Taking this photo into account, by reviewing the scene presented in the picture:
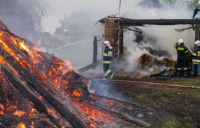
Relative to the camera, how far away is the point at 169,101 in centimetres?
681

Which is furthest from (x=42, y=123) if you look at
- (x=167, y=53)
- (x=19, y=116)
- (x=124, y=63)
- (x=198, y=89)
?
(x=167, y=53)

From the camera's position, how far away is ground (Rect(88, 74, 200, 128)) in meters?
5.17

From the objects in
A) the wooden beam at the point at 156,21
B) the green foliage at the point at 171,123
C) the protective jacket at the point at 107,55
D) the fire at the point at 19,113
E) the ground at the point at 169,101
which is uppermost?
the wooden beam at the point at 156,21

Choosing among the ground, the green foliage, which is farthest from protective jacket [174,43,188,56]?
the green foliage

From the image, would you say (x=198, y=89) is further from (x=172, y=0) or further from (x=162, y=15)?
(x=172, y=0)

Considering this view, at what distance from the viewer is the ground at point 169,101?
517 cm

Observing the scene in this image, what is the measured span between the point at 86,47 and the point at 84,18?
5.00 m

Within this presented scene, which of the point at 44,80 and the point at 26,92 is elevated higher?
the point at 44,80

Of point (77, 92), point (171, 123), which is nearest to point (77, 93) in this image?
point (77, 92)

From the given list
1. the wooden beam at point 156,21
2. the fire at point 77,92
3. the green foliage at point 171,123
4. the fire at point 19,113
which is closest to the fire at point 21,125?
the fire at point 19,113

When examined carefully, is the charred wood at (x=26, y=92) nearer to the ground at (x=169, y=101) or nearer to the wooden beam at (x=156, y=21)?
the ground at (x=169, y=101)

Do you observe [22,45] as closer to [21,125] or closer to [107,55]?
[21,125]

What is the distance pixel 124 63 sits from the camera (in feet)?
39.2

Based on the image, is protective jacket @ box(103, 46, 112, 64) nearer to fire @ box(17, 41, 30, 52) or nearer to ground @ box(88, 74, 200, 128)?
ground @ box(88, 74, 200, 128)
